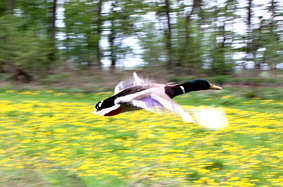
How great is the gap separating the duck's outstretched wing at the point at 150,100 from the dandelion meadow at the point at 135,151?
5.22 feet

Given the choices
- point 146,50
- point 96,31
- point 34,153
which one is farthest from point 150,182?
point 96,31

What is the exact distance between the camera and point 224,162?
201 inches

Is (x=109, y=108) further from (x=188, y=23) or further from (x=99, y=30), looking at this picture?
(x=99, y=30)

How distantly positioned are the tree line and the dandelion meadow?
17.3ft

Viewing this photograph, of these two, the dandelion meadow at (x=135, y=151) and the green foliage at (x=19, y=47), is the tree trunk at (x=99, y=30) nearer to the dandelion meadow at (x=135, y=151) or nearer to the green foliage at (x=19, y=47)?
the green foliage at (x=19, y=47)

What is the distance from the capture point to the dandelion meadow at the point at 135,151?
15.3 ft

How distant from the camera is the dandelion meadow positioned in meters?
4.66

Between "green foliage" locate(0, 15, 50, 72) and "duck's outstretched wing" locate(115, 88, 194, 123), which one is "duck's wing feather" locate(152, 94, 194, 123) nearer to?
"duck's outstretched wing" locate(115, 88, 194, 123)

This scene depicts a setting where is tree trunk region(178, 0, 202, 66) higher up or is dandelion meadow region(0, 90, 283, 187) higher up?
tree trunk region(178, 0, 202, 66)

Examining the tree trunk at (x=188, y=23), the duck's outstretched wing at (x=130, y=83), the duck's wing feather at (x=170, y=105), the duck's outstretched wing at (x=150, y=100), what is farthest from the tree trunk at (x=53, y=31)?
the duck's wing feather at (x=170, y=105)

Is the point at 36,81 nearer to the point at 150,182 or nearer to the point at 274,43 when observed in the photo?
the point at 274,43

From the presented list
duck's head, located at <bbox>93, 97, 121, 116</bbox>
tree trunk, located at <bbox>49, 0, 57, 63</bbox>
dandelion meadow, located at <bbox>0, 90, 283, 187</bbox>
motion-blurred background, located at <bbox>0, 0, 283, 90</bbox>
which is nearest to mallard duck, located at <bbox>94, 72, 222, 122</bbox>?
duck's head, located at <bbox>93, 97, 121, 116</bbox>

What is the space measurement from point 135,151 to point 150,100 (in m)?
2.51

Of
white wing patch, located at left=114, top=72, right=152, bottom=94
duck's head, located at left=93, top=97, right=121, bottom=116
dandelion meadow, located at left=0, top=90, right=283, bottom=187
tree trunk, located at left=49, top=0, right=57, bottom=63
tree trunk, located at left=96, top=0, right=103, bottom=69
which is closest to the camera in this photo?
duck's head, located at left=93, top=97, right=121, bottom=116
